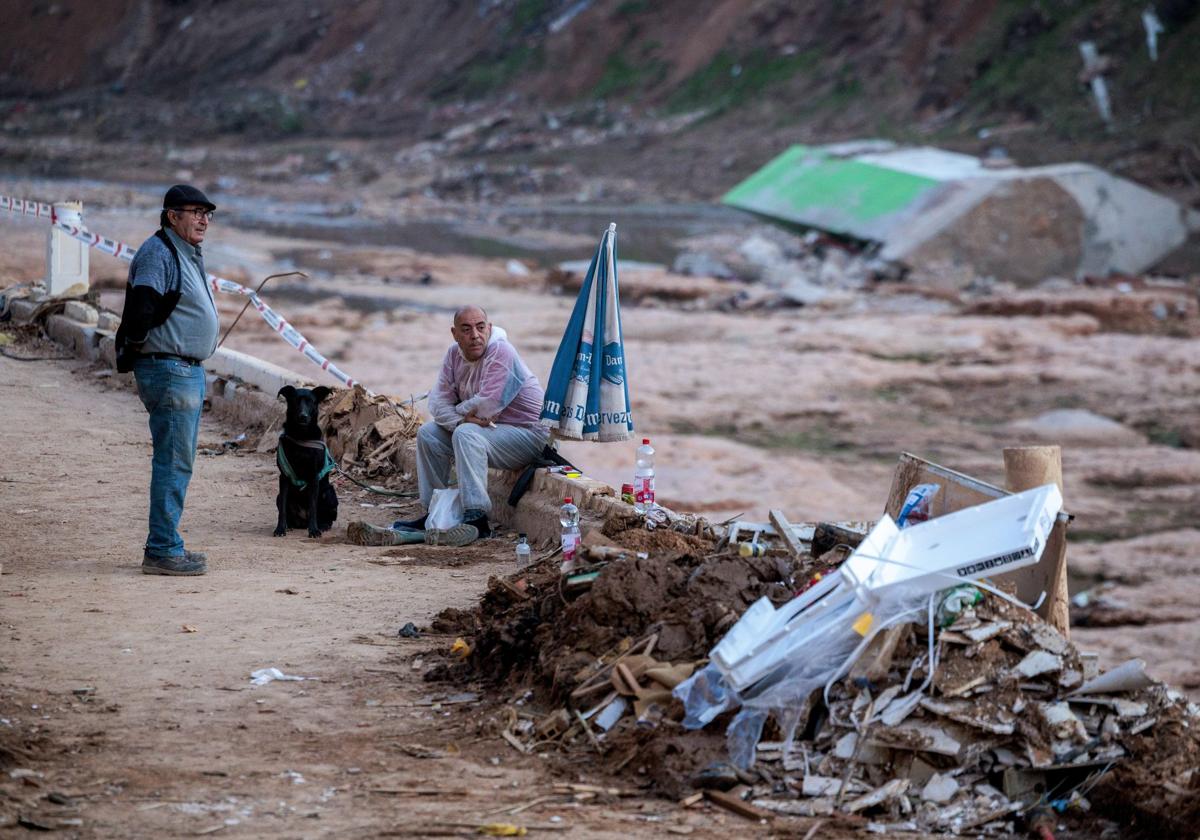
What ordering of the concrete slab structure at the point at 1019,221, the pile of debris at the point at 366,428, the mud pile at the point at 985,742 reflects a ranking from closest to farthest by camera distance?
1. the mud pile at the point at 985,742
2. the pile of debris at the point at 366,428
3. the concrete slab structure at the point at 1019,221

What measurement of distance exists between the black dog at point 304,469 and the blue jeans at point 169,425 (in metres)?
1.07

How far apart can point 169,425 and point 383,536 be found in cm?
166

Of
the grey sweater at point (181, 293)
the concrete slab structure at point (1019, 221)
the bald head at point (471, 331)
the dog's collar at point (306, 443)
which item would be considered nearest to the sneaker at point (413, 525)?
the dog's collar at point (306, 443)

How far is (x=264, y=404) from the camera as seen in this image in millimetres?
11109

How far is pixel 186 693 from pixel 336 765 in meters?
0.91

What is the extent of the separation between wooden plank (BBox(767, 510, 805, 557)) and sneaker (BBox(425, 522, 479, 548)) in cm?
212

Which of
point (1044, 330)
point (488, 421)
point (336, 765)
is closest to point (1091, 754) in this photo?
point (336, 765)

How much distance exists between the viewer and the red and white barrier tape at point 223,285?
1143 cm

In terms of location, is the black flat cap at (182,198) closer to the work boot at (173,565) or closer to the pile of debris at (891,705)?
the work boot at (173,565)

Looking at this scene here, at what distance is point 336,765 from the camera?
4996mm

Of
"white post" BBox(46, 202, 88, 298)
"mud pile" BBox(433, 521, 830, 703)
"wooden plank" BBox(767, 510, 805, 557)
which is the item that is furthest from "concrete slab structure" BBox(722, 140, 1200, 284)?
"mud pile" BBox(433, 521, 830, 703)

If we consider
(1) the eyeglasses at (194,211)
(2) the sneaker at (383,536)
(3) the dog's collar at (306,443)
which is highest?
(1) the eyeglasses at (194,211)

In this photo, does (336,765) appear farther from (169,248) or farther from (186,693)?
(169,248)

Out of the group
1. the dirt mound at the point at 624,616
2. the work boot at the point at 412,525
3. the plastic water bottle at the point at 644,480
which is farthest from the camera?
the work boot at the point at 412,525
